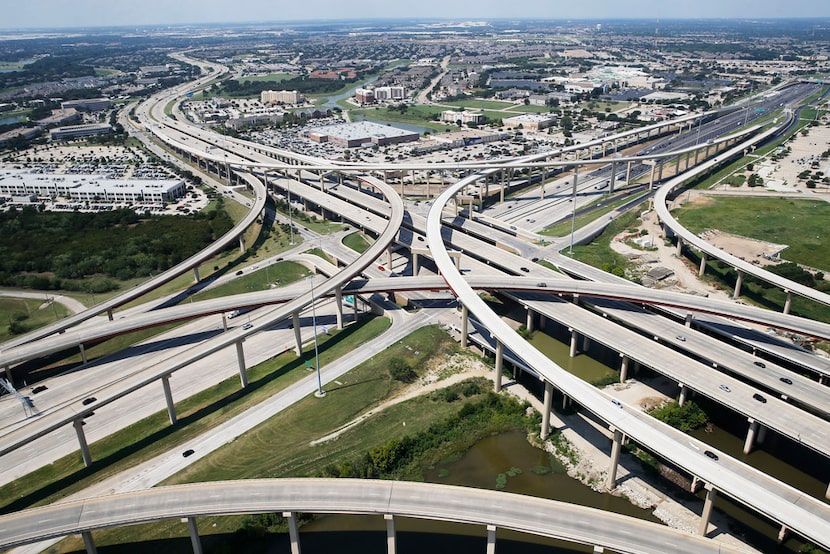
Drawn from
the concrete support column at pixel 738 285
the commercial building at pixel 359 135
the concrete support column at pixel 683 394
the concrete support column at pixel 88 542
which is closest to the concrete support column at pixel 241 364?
the concrete support column at pixel 88 542

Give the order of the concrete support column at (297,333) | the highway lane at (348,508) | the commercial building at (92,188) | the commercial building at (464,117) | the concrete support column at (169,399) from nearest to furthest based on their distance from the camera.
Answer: the highway lane at (348,508)
the concrete support column at (169,399)
the concrete support column at (297,333)
the commercial building at (92,188)
the commercial building at (464,117)

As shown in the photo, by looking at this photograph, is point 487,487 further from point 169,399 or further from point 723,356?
point 169,399

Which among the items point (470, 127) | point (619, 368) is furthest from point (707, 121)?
point (619, 368)

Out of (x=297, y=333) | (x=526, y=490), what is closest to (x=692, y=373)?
(x=526, y=490)

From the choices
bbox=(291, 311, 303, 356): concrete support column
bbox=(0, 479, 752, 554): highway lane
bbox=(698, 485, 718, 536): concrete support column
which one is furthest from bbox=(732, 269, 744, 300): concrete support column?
bbox=(291, 311, 303, 356): concrete support column

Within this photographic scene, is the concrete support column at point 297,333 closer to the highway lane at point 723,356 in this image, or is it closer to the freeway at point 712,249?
the highway lane at point 723,356

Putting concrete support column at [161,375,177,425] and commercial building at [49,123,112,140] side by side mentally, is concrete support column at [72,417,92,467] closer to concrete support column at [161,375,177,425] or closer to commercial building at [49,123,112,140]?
concrete support column at [161,375,177,425]

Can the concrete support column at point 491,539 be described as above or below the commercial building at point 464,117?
below

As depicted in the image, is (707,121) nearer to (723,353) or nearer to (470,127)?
(470,127)
